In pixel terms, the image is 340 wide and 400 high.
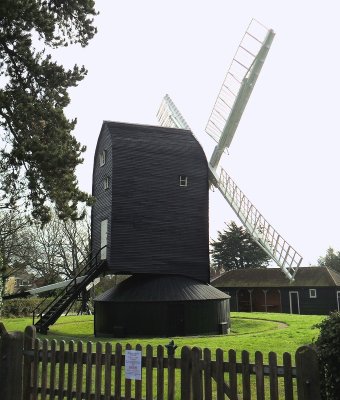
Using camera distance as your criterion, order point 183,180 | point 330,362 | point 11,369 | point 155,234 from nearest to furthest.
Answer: point 330,362 < point 11,369 < point 155,234 < point 183,180

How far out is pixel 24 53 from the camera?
1633cm

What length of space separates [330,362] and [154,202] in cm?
1983

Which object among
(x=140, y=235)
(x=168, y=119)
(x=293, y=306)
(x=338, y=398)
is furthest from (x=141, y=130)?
(x=293, y=306)

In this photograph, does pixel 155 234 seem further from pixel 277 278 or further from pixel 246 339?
pixel 277 278

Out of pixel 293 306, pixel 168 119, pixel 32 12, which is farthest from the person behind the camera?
pixel 293 306

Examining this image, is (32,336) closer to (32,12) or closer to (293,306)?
(32,12)

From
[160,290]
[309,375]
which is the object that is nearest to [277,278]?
[160,290]

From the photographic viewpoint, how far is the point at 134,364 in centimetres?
689

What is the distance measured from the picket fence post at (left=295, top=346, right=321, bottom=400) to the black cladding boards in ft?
62.6

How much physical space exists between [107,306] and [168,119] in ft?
57.7

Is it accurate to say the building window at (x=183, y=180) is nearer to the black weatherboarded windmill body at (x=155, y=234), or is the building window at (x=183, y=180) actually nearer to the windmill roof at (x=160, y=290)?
the black weatherboarded windmill body at (x=155, y=234)

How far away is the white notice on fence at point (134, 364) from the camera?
6863 millimetres

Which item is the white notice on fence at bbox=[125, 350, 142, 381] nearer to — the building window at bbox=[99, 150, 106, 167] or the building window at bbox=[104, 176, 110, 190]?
the building window at bbox=[104, 176, 110, 190]

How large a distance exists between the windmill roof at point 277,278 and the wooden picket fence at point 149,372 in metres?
38.9
